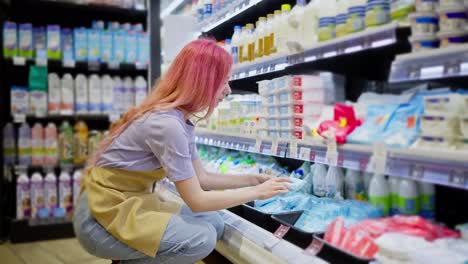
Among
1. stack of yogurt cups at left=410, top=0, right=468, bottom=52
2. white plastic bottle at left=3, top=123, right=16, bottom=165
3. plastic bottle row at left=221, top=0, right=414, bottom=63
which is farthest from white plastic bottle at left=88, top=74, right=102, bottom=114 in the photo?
stack of yogurt cups at left=410, top=0, right=468, bottom=52

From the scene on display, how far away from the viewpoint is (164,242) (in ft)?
6.12

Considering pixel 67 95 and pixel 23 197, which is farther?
pixel 67 95

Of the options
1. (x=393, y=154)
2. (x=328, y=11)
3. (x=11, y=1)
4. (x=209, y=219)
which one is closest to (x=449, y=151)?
(x=393, y=154)

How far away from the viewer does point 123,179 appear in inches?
78.0

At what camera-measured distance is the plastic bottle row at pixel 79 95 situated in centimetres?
380

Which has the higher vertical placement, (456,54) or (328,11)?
(328,11)

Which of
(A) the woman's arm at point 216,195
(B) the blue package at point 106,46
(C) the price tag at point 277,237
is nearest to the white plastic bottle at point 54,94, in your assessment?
(B) the blue package at point 106,46

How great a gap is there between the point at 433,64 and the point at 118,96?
10.6 ft

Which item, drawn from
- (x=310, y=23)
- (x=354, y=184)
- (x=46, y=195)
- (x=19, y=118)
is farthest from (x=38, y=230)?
(x=310, y=23)

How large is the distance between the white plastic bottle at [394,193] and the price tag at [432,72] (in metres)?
0.46

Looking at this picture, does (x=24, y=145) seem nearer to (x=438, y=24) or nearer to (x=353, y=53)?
(x=353, y=53)

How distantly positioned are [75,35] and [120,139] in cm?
229

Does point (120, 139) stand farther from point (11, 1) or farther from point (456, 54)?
point (11, 1)

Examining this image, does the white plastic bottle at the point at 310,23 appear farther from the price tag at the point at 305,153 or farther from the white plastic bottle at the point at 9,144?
the white plastic bottle at the point at 9,144
